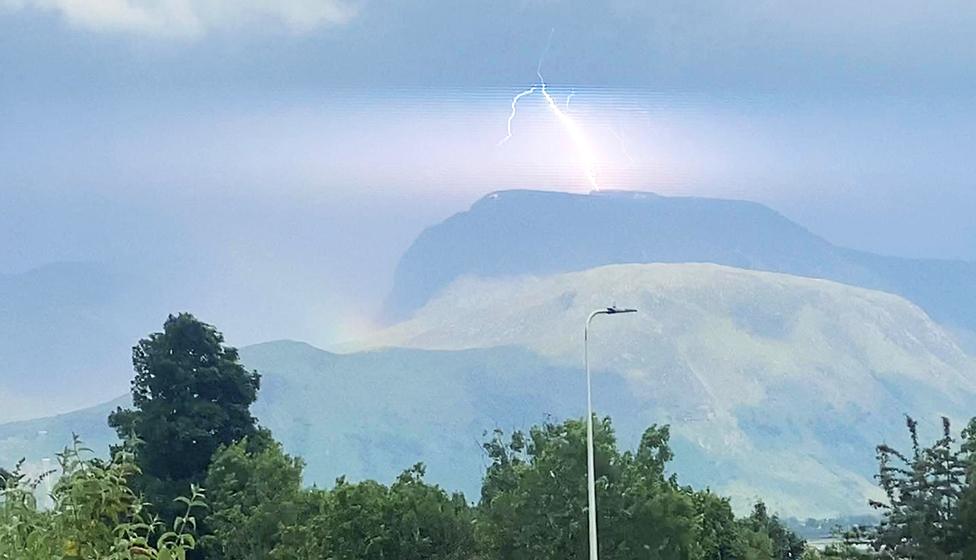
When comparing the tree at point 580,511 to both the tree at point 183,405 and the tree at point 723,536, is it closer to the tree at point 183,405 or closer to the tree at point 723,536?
the tree at point 723,536

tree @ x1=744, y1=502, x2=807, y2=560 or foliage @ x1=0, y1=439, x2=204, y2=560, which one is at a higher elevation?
tree @ x1=744, y1=502, x2=807, y2=560

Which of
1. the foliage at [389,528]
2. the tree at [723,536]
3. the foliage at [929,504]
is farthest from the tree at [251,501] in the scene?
the foliage at [929,504]

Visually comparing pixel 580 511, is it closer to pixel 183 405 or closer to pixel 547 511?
pixel 547 511

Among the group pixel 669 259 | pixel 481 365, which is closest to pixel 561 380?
pixel 481 365

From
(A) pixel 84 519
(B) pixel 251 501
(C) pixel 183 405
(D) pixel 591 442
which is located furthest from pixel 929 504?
(C) pixel 183 405

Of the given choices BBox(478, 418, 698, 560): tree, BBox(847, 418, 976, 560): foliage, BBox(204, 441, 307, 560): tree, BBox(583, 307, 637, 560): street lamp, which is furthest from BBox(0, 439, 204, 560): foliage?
BBox(204, 441, 307, 560): tree

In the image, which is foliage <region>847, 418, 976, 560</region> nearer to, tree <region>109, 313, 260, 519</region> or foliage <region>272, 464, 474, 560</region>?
foliage <region>272, 464, 474, 560</region>
